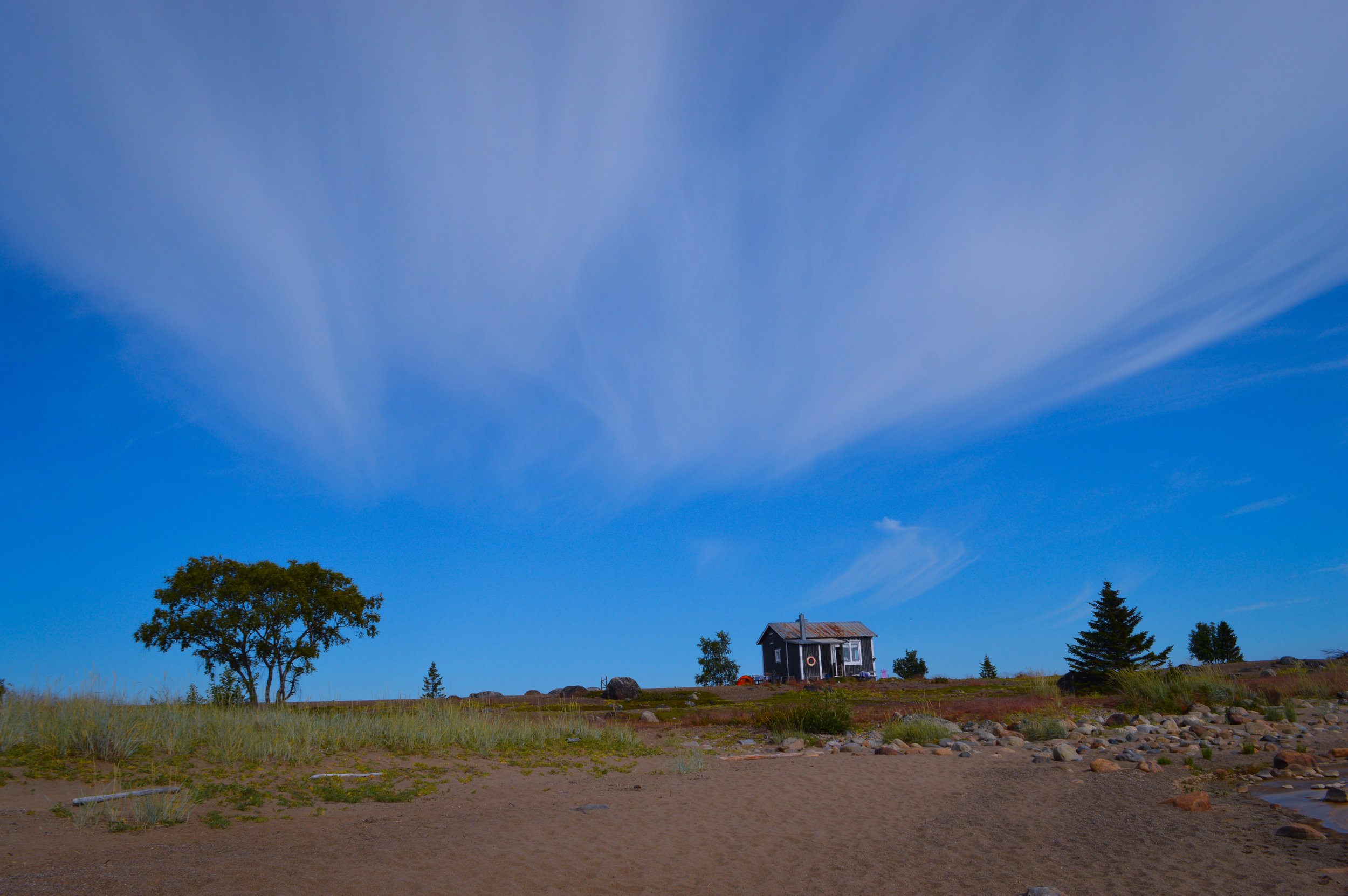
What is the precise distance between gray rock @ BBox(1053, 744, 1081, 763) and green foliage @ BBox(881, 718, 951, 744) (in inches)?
143

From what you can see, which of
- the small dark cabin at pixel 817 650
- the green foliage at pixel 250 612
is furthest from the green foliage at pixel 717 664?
the green foliage at pixel 250 612

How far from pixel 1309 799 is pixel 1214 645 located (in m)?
48.4

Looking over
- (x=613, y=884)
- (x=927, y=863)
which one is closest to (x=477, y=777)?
(x=613, y=884)

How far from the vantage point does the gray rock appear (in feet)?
44.3

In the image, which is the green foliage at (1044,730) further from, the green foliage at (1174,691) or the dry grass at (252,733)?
the dry grass at (252,733)

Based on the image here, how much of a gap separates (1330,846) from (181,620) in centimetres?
3352

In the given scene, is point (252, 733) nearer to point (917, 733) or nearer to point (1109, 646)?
point (917, 733)

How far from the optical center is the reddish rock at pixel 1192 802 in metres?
9.31

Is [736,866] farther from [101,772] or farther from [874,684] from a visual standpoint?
[874,684]

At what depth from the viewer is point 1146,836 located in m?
8.27

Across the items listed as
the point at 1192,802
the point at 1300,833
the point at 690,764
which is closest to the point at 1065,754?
the point at 1192,802

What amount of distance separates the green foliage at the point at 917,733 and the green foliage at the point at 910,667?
38.2 metres

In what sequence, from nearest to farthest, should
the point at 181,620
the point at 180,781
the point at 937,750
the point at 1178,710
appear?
the point at 180,781 → the point at 937,750 → the point at 1178,710 → the point at 181,620

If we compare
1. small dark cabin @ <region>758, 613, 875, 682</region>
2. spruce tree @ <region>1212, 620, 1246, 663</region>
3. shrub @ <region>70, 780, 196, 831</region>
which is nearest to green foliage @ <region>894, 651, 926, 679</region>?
small dark cabin @ <region>758, 613, 875, 682</region>
